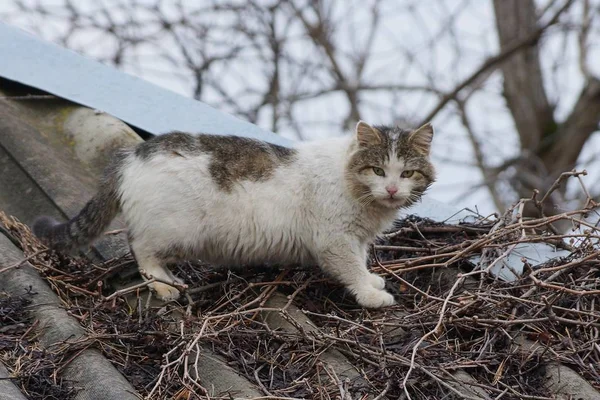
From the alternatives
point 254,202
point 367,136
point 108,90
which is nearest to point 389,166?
point 367,136

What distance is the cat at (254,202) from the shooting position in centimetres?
400

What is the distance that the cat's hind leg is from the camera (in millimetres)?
3912

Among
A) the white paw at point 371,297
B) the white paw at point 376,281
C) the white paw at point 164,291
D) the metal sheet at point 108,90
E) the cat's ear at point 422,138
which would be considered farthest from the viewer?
the metal sheet at point 108,90

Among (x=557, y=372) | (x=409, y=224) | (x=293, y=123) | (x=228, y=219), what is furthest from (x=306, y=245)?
(x=293, y=123)

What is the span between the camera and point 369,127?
426cm

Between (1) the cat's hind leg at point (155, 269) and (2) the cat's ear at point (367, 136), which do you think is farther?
(2) the cat's ear at point (367, 136)

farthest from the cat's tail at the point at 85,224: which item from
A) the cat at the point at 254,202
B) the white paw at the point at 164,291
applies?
the white paw at the point at 164,291

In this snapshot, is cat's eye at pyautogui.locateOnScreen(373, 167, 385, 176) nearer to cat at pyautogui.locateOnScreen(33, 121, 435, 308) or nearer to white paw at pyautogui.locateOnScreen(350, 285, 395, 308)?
cat at pyautogui.locateOnScreen(33, 121, 435, 308)

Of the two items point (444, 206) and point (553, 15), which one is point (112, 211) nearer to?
point (444, 206)

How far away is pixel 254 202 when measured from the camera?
13.5 feet

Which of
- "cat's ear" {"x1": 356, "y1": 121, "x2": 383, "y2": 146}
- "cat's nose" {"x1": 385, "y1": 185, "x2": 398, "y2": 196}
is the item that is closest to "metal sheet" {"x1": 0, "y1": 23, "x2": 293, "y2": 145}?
"cat's ear" {"x1": 356, "y1": 121, "x2": 383, "y2": 146}

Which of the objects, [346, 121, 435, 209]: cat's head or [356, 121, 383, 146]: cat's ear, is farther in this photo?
[356, 121, 383, 146]: cat's ear

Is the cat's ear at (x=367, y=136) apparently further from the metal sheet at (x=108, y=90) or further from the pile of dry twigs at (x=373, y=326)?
the metal sheet at (x=108, y=90)

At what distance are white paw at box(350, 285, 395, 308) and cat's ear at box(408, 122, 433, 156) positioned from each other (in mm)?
731
